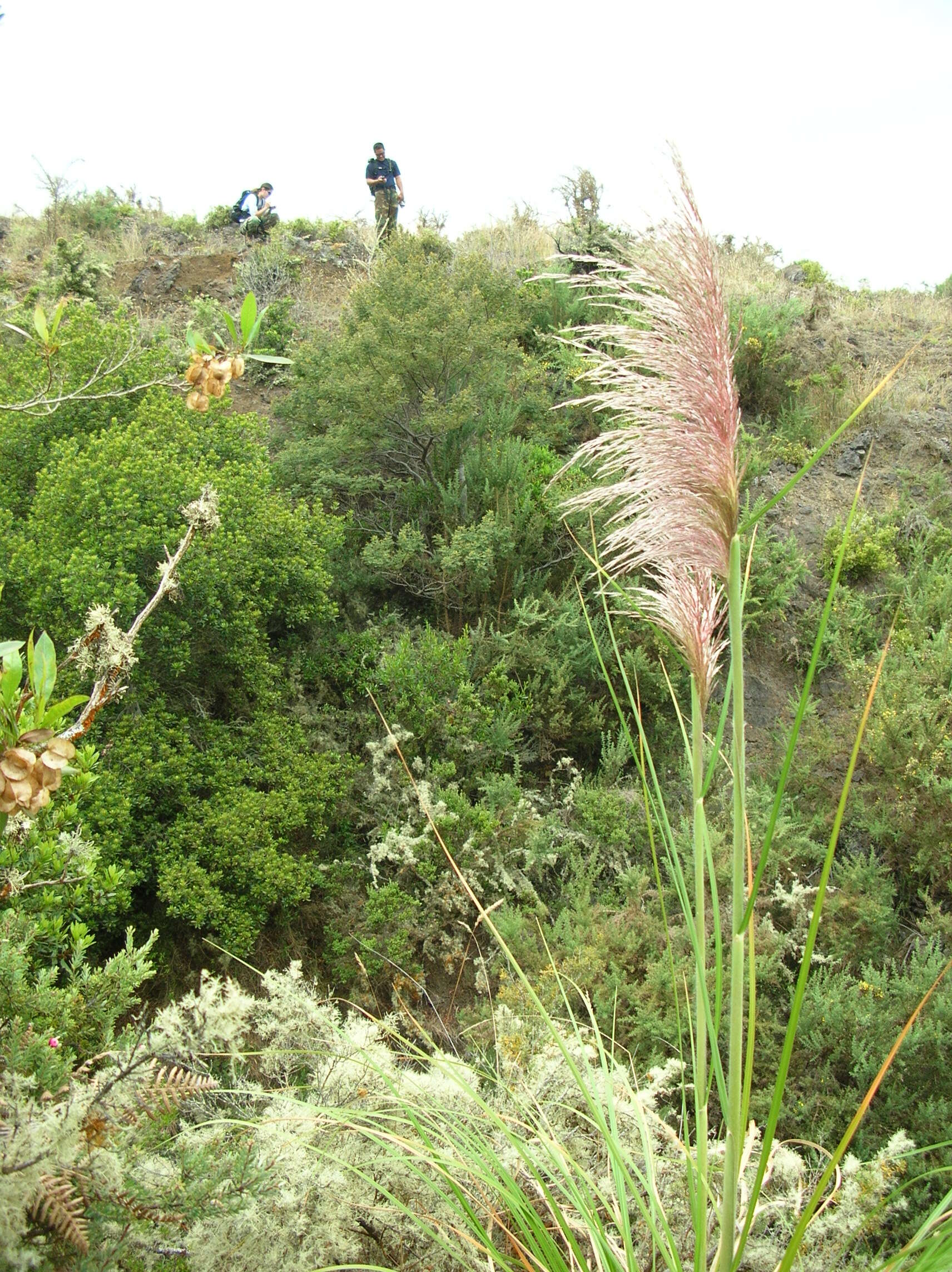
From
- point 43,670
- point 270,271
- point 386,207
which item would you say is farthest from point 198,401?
point 386,207

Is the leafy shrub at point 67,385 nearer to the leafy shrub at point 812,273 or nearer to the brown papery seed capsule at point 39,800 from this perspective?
the brown papery seed capsule at point 39,800

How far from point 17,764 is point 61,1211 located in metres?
0.77

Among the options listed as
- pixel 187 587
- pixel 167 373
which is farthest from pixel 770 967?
pixel 167 373

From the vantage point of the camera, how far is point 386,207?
1220 cm

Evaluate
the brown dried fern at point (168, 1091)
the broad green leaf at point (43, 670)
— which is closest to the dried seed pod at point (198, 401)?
the broad green leaf at point (43, 670)

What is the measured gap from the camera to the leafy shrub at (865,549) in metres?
6.68

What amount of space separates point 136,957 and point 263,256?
34.9 feet

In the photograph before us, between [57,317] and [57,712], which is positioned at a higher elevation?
[57,317]

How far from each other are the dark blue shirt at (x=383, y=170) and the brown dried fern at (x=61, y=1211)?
12.5 m

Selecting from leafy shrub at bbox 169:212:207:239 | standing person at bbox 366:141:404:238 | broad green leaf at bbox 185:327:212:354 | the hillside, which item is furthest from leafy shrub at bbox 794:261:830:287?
broad green leaf at bbox 185:327:212:354

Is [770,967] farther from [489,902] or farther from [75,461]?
[75,461]

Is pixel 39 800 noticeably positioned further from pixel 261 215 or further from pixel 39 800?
pixel 261 215

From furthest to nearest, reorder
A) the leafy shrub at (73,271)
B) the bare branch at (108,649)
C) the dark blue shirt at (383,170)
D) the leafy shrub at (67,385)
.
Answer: the dark blue shirt at (383,170) → the leafy shrub at (73,271) → the leafy shrub at (67,385) → the bare branch at (108,649)

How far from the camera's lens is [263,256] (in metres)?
11.3
